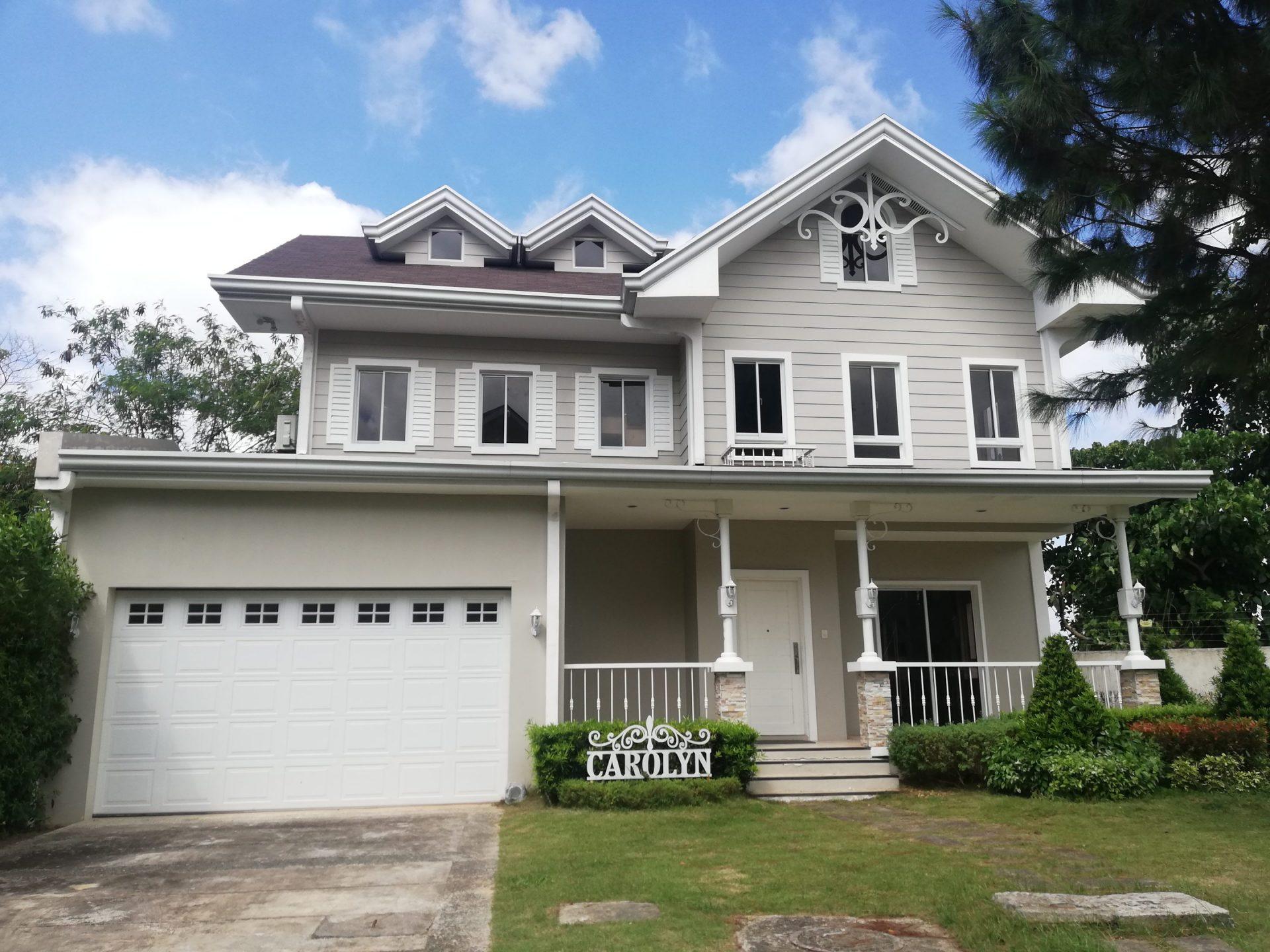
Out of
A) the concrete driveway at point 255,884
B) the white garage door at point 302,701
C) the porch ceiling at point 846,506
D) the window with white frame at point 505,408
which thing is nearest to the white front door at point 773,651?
the porch ceiling at point 846,506

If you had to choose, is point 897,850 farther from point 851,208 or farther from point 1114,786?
point 851,208

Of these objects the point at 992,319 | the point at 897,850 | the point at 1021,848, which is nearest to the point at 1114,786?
the point at 1021,848

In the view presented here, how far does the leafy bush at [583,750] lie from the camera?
976 centimetres

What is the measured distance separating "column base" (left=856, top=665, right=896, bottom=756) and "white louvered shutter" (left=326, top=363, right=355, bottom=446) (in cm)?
725

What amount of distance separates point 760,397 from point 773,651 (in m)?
3.36

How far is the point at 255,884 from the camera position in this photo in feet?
22.0

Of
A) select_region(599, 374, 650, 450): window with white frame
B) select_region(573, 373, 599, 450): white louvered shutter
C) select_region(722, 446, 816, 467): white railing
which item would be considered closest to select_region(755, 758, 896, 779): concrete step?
select_region(722, 446, 816, 467): white railing

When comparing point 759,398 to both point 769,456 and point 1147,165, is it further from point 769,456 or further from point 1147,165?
point 1147,165

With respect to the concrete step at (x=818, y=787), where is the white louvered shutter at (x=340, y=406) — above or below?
above

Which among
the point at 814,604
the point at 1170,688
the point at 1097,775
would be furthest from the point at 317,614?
the point at 1170,688

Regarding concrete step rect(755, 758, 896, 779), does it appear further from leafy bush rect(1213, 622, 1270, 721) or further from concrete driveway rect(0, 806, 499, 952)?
leafy bush rect(1213, 622, 1270, 721)

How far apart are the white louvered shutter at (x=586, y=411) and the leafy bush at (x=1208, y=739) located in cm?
747

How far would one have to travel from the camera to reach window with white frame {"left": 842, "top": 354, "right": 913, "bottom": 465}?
12484 millimetres

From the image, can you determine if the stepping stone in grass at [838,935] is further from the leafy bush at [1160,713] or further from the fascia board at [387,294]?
the fascia board at [387,294]
